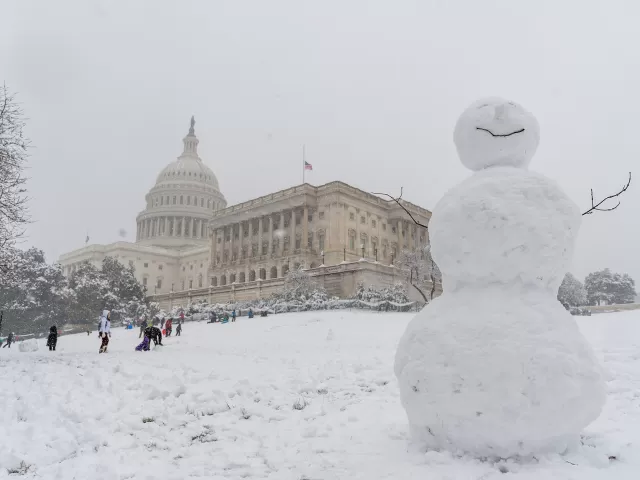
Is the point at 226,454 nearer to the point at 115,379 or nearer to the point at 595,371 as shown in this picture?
the point at 595,371

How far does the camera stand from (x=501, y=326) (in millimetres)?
4445

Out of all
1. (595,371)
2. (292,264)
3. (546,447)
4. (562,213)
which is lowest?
(546,447)

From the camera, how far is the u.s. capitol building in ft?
178

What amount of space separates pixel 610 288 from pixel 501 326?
246 ft

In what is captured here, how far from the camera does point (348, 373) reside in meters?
10.4

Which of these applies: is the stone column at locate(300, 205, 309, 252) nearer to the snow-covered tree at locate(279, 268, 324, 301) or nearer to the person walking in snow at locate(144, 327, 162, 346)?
the snow-covered tree at locate(279, 268, 324, 301)

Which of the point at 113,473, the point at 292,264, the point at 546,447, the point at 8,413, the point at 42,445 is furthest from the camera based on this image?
the point at 292,264

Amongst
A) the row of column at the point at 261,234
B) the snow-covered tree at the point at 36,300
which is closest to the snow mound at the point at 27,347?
the snow-covered tree at the point at 36,300

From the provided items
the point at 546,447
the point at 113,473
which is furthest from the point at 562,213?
the point at 113,473

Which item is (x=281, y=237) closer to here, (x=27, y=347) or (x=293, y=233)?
(x=293, y=233)

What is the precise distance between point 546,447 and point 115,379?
8.00m

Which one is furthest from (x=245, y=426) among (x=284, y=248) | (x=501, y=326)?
(x=284, y=248)

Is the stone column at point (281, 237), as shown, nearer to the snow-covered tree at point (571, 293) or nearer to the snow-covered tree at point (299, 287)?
the snow-covered tree at point (299, 287)

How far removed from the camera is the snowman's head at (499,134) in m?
5.38
